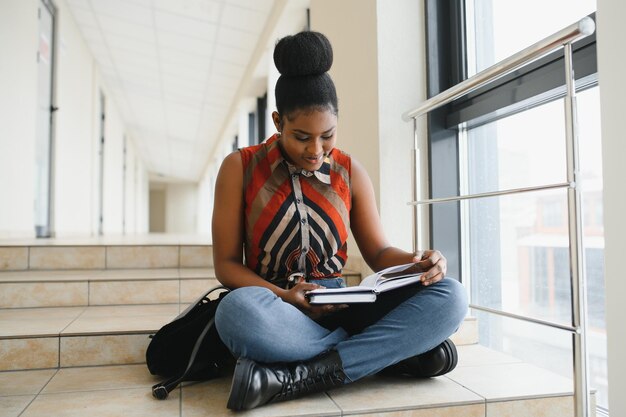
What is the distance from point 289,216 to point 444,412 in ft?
2.25

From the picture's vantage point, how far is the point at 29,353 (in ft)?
5.56

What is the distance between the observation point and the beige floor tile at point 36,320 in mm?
1732

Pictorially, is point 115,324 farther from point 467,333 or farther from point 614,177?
point 614,177

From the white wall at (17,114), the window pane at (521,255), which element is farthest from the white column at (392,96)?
the white wall at (17,114)

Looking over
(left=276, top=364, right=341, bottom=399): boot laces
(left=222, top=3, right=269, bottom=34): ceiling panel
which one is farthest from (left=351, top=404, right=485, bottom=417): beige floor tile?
(left=222, top=3, right=269, bottom=34): ceiling panel

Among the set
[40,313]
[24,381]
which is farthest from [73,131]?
[24,381]

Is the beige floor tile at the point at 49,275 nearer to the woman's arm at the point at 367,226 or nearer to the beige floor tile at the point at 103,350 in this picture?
the beige floor tile at the point at 103,350

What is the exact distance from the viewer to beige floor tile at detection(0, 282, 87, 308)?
2213mm

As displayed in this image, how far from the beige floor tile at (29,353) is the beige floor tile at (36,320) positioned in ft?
0.08

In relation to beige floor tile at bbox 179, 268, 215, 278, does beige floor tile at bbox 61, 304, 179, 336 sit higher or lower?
lower

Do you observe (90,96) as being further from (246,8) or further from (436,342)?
(436,342)

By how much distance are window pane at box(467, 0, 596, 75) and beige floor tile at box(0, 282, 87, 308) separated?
2.01 meters

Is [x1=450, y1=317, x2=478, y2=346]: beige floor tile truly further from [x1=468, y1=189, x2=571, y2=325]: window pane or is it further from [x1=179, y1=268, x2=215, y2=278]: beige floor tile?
[x1=179, y1=268, x2=215, y2=278]: beige floor tile

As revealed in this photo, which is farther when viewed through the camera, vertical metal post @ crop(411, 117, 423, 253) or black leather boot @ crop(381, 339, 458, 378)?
vertical metal post @ crop(411, 117, 423, 253)
